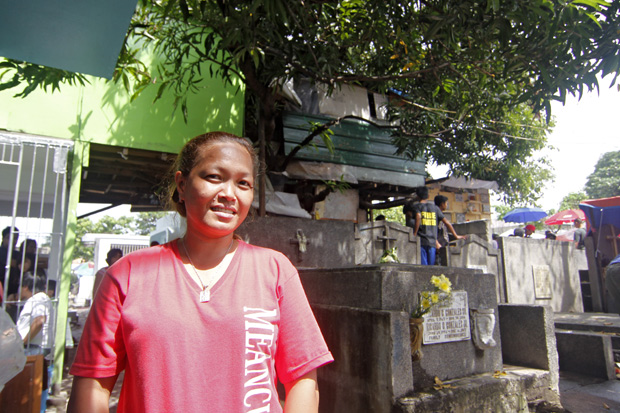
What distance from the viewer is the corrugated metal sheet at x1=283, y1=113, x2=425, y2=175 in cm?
904

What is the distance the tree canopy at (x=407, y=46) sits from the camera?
4219 millimetres

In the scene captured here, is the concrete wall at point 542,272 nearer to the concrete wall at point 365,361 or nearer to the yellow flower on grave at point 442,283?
the yellow flower on grave at point 442,283

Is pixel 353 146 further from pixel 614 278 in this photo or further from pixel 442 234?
pixel 614 278

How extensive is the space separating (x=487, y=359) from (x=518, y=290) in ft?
20.5

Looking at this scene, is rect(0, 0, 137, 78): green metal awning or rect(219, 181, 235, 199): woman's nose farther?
rect(0, 0, 137, 78): green metal awning

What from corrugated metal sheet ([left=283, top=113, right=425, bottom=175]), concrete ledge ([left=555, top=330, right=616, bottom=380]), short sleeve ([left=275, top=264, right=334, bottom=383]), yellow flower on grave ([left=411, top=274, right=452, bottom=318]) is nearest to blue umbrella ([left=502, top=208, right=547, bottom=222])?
corrugated metal sheet ([left=283, top=113, right=425, bottom=175])

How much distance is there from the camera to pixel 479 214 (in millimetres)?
15906

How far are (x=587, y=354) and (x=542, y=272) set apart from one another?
505 cm

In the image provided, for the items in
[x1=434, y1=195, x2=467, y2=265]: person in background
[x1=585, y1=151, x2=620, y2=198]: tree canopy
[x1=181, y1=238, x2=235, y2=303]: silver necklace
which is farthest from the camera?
[x1=585, y1=151, x2=620, y2=198]: tree canopy

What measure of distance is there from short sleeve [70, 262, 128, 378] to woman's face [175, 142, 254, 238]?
36cm

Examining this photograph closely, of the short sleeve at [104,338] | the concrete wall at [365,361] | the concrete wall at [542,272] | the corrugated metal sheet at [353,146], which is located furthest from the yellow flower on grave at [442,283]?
the concrete wall at [542,272]

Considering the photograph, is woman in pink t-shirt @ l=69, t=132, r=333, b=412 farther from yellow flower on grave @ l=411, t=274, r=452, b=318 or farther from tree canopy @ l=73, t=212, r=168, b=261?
tree canopy @ l=73, t=212, r=168, b=261

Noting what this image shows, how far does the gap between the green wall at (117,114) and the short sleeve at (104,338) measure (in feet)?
19.0

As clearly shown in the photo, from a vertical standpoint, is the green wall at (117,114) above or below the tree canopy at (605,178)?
below
